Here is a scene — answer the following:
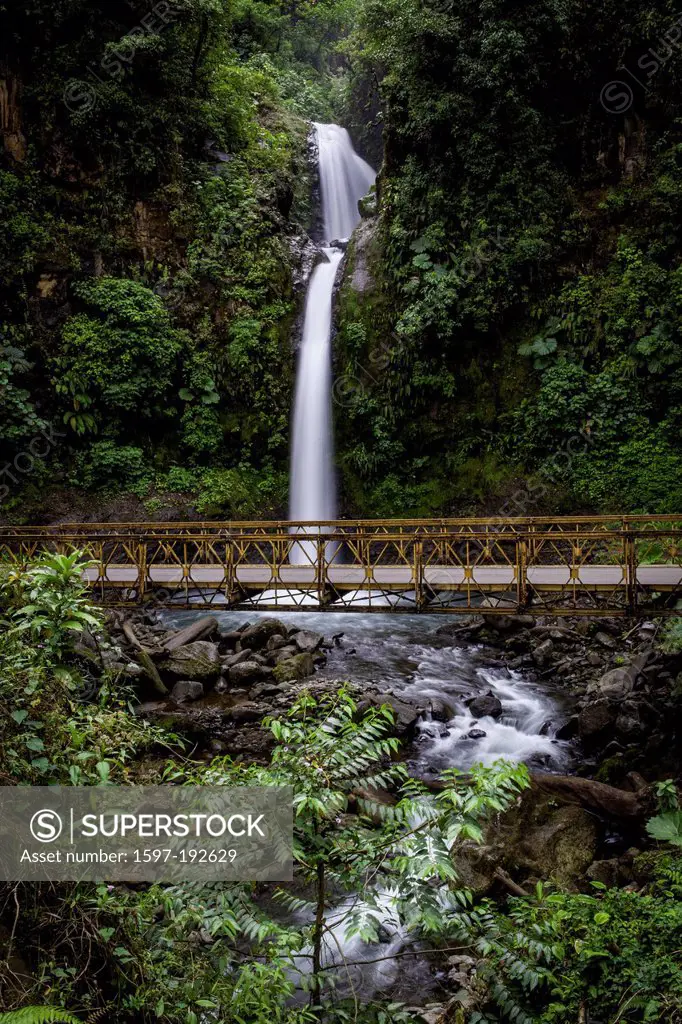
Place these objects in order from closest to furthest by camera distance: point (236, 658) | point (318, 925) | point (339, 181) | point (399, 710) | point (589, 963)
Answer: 1. point (318, 925)
2. point (589, 963)
3. point (399, 710)
4. point (236, 658)
5. point (339, 181)

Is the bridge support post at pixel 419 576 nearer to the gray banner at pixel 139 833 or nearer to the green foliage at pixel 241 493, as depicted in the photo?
the gray banner at pixel 139 833

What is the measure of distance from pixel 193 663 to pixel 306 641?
2.26 meters

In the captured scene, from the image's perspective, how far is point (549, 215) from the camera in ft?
53.3

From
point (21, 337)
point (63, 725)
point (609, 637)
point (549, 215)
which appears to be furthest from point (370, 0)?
point (63, 725)

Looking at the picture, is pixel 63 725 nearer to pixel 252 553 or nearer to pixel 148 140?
pixel 252 553

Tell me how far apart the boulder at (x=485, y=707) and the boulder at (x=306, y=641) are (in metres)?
3.15

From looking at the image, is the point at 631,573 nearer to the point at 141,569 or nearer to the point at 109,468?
the point at 141,569

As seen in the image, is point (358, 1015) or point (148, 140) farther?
point (148, 140)

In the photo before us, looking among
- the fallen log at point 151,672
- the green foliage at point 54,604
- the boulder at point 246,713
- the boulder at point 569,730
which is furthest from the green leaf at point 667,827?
the fallen log at point 151,672

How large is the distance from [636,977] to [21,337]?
17.8 meters

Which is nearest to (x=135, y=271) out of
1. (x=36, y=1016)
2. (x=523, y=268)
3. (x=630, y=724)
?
(x=523, y=268)

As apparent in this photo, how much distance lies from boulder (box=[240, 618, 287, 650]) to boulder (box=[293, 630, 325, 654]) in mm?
364

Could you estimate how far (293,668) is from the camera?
1049 cm

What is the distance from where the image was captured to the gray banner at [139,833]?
3.31 m
